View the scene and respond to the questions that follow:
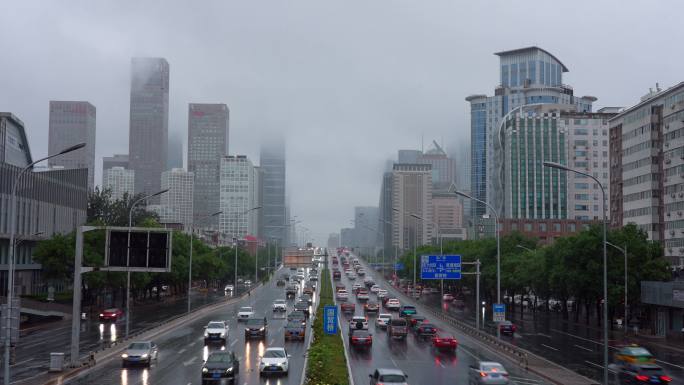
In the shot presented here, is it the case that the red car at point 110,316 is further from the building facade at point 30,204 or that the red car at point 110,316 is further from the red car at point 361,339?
the red car at point 361,339

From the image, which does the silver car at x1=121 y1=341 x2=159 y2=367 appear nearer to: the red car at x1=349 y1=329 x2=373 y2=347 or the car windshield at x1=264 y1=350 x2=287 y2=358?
the car windshield at x1=264 y1=350 x2=287 y2=358

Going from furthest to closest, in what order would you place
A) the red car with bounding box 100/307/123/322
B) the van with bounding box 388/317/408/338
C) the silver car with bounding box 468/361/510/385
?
the red car with bounding box 100/307/123/322
the van with bounding box 388/317/408/338
the silver car with bounding box 468/361/510/385

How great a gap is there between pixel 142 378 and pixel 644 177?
271 feet

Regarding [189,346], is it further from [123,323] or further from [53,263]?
[53,263]

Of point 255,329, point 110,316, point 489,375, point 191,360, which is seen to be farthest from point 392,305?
point 489,375

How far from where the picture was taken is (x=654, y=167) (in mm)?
99125

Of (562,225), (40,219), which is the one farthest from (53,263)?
(562,225)

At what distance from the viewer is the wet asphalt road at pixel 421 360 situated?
3956cm

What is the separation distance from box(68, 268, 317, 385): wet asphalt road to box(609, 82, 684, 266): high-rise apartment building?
51253 millimetres

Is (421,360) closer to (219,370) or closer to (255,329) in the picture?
(255,329)

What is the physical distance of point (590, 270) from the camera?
73.3m

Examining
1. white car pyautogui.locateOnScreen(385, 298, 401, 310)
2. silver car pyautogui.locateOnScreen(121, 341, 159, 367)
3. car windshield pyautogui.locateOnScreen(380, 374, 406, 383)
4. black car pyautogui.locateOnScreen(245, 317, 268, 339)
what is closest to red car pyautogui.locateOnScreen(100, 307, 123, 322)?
black car pyautogui.locateOnScreen(245, 317, 268, 339)

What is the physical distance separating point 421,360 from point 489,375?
13532 mm

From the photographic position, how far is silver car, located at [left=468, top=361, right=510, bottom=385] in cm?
3416
